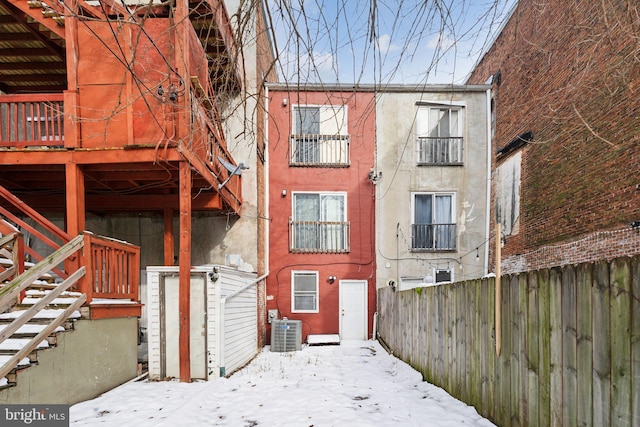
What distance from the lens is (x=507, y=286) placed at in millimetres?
3246

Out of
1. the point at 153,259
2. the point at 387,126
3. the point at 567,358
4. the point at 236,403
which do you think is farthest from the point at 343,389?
the point at 387,126

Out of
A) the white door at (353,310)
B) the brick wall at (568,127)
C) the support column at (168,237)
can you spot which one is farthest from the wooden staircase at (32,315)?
the white door at (353,310)

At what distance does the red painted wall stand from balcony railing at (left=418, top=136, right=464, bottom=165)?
1653 mm

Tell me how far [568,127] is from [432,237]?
178 inches

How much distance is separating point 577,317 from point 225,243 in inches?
292

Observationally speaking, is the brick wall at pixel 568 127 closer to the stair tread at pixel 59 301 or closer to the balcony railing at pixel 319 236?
the balcony railing at pixel 319 236

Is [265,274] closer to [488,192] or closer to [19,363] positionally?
[19,363]

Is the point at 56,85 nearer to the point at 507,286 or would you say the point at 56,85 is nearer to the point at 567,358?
the point at 507,286

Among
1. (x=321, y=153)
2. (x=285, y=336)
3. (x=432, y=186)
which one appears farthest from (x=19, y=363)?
(x=432, y=186)

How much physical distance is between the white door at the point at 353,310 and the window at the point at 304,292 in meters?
0.85

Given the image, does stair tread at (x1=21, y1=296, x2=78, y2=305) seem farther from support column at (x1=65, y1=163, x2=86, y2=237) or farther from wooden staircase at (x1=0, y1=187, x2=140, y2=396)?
support column at (x1=65, y1=163, x2=86, y2=237)

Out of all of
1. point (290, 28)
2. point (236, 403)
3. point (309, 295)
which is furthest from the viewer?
point (309, 295)

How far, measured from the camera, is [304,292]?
1023 cm

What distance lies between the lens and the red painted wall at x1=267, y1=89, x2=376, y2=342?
10.1 meters
